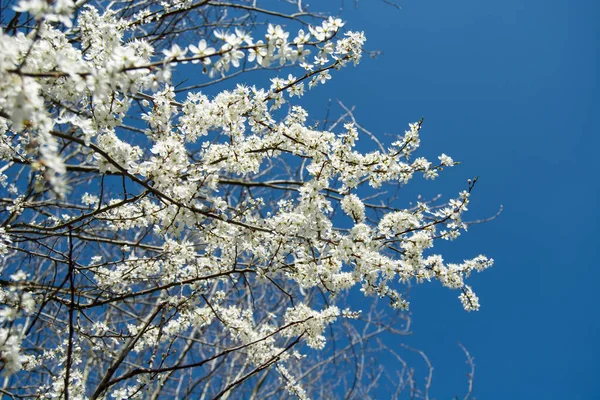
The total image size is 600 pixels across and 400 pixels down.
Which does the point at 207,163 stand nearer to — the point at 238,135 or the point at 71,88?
the point at 238,135

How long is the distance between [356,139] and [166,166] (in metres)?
1.25

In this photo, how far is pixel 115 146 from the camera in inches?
94.2

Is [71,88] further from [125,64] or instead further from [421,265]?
[421,265]

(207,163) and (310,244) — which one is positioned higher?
(207,163)

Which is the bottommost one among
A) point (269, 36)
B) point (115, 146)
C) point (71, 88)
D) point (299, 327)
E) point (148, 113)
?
point (299, 327)

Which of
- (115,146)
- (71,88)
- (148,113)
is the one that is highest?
(148,113)

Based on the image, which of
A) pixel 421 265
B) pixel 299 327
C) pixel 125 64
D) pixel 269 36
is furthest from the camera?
pixel 299 327

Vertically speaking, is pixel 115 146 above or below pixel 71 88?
below

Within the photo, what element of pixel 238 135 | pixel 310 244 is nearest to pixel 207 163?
pixel 238 135

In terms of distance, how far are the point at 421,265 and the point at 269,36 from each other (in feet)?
5.95

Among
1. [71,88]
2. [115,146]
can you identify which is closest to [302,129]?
[115,146]

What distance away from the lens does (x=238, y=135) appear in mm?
2895

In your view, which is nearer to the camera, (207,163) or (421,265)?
(207,163)

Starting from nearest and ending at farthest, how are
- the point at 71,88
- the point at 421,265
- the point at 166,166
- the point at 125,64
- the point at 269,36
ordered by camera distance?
the point at 125,64
the point at 269,36
the point at 71,88
the point at 166,166
the point at 421,265
